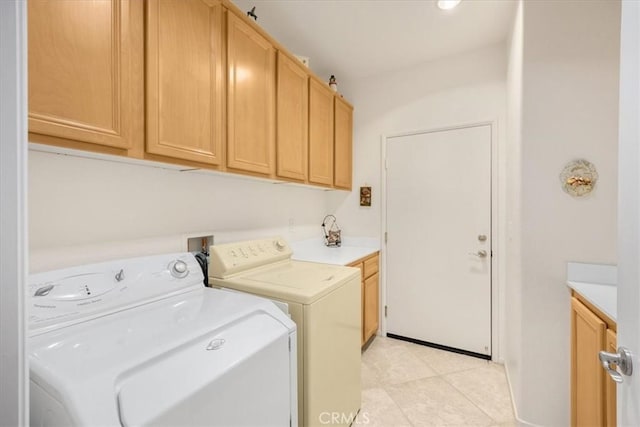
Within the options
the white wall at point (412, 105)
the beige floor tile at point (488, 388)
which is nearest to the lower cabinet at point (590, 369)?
the beige floor tile at point (488, 388)

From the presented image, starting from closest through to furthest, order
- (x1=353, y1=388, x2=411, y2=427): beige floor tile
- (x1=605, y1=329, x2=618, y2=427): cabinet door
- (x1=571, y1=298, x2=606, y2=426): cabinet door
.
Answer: (x1=605, y1=329, x2=618, y2=427): cabinet door < (x1=571, y1=298, x2=606, y2=426): cabinet door < (x1=353, y1=388, x2=411, y2=427): beige floor tile

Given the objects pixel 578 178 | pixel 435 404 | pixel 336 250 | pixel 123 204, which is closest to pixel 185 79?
pixel 123 204

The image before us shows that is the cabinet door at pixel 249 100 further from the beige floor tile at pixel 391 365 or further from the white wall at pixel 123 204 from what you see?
the beige floor tile at pixel 391 365

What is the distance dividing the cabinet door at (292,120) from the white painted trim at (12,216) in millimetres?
1462

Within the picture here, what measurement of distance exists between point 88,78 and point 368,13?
181cm

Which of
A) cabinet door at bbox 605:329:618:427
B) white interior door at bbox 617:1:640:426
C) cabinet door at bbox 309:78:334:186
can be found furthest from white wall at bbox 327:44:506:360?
white interior door at bbox 617:1:640:426

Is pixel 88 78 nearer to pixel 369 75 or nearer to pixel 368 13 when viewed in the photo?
pixel 368 13

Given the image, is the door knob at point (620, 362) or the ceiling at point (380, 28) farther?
the ceiling at point (380, 28)

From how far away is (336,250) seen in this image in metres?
2.71

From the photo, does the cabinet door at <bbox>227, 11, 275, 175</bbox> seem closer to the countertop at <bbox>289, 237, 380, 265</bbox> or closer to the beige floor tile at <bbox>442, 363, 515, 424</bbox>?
the countertop at <bbox>289, 237, 380, 265</bbox>

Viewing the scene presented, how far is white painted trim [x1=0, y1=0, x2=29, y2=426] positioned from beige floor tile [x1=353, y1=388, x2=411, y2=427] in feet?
5.76

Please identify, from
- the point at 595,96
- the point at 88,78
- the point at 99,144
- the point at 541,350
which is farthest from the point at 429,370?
the point at 88,78

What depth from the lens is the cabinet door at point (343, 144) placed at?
2.66 metres

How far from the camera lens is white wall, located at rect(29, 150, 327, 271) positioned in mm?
1090
